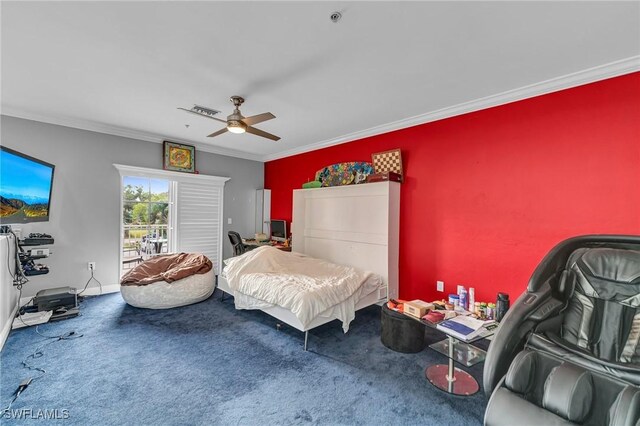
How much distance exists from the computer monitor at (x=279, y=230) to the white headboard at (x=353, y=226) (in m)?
0.55

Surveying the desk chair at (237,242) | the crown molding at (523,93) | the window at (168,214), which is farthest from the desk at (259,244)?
the crown molding at (523,93)

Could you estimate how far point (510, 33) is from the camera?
1.94 m

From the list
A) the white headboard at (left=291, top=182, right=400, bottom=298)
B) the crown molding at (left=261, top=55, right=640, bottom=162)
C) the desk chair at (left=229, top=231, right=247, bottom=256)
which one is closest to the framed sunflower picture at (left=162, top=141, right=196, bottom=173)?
the desk chair at (left=229, top=231, right=247, bottom=256)

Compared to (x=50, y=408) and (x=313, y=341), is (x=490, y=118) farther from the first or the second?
(x=50, y=408)

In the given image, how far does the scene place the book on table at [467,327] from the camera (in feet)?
6.67

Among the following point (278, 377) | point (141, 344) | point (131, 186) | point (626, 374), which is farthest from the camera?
point (131, 186)

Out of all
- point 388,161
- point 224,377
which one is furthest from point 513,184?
point 224,377

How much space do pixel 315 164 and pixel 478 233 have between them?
3007mm

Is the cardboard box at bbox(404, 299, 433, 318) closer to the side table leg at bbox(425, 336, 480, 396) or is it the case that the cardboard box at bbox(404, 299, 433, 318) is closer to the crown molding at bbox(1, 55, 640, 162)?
the side table leg at bbox(425, 336, 480, 396)

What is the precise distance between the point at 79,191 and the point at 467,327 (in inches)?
207

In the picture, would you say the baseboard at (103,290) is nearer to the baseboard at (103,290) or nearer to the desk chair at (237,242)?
the baseboard at (103,290)

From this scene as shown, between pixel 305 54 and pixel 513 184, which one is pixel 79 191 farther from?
pixel 513 184

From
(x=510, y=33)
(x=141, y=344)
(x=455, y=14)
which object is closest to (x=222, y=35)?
(x=455, y=14)

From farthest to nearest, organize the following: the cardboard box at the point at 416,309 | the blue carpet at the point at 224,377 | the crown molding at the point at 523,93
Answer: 1. the cardboard box at the point at 416,309
2. the crown molding at the point at 523,93
3. the blue carpet at the point at 224,377
